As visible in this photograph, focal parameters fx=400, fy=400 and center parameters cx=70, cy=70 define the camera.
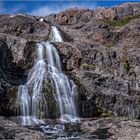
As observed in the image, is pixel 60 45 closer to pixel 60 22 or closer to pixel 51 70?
pixel 51 70

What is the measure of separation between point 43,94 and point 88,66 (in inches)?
475

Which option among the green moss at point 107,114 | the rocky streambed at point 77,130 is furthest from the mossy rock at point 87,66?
the rocky streambed at point 77,130

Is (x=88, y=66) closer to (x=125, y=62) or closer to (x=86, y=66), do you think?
(x=86, y=66)

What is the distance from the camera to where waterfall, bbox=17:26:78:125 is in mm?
41688

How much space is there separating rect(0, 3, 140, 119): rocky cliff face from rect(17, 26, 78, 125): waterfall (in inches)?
34.5

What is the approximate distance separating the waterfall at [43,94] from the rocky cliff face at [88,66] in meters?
0.88

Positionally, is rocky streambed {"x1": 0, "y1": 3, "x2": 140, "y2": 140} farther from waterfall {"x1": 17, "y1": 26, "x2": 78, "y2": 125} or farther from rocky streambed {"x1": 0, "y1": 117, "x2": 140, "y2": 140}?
waterfall {"x1": 17, "y1": 26, "x2": 78, "y2": 125}

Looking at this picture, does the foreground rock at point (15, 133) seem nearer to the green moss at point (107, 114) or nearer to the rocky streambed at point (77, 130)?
the rocky streambed at point (77, 130)

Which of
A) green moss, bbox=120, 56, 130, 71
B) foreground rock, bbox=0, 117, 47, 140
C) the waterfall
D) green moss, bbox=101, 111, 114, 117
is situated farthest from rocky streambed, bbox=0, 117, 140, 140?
green moss, bbox=120, 56, 130, 71

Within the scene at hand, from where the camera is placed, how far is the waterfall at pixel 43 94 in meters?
41.7

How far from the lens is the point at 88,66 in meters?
54.1

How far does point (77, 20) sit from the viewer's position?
116 metres

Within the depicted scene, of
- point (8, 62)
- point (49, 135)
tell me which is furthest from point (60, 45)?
point (49, 135)

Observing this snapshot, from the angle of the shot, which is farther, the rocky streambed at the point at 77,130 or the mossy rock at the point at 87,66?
the mossy rock at the point at 87,66
